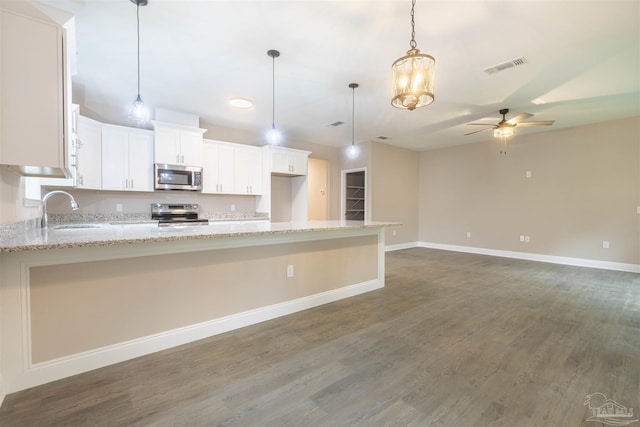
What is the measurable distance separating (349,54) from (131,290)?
9.61 ft

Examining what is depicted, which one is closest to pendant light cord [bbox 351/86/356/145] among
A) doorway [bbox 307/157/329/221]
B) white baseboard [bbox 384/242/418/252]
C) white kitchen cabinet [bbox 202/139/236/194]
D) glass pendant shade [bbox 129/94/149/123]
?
doorway [bbox 307/157/329/221]

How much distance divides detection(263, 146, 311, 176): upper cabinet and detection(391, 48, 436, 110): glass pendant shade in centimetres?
383

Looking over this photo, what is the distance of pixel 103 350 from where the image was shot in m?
2.01

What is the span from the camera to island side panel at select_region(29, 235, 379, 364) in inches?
72.9

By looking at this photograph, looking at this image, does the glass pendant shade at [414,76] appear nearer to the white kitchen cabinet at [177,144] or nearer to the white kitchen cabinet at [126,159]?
the white kitchen cabinet at [177,144]

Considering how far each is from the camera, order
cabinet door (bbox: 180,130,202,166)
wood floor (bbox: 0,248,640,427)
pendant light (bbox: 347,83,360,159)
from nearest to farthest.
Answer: wood floor (bbox: 0,248,640,427)
pendant light (bbox: 347,83,360,159)
cabinet door (bbox: 180,130,202,166)

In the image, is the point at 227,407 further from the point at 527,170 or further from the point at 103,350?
the point at 527,170

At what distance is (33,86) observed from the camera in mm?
1663

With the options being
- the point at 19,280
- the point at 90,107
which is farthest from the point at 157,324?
the point at 90,107

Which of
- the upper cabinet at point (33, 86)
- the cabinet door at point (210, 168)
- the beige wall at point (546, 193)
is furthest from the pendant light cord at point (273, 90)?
the beige wall at point (546, 193)

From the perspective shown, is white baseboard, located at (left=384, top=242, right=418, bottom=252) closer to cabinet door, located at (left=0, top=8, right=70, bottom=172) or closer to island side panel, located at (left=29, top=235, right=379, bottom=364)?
island side panel, located at (left=29, top=235, right=379, bottom=364)

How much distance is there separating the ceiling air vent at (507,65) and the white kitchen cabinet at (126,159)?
16.0 ft

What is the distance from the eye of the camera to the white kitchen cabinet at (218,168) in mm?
4996

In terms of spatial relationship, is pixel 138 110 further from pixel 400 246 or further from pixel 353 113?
pixel 400 246
